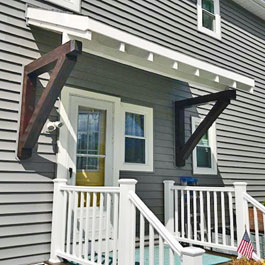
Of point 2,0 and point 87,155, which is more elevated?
point 2,0

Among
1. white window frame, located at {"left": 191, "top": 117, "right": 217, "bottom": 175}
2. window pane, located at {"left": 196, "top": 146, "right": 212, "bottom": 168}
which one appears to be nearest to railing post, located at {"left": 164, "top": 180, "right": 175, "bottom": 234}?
white window frame, located at {"left": 191, "top": 117, "right": 217, "bottom": 175}

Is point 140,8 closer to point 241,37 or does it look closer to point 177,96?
point 177,96

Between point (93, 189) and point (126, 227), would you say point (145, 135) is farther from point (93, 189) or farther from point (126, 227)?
point (126, 227)

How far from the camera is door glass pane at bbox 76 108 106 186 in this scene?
13.0ft

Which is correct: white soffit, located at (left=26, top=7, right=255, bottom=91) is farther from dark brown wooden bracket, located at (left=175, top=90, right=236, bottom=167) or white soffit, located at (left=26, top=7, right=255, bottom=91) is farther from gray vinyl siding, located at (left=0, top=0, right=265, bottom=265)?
gray vinyl siding, located at (left=0, top=0, right=265, bottom=265)

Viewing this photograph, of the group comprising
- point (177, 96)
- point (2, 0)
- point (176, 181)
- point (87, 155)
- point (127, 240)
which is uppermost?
point (2, 0)

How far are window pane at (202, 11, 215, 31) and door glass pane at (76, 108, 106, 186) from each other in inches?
134

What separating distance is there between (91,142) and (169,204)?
158cm

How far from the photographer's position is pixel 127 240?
2.60 m

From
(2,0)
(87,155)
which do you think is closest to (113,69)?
(87,155)

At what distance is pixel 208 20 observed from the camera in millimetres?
6273

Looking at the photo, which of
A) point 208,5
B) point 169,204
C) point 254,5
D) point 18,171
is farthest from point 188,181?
point 254,5

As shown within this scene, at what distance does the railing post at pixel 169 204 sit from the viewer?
180 inches

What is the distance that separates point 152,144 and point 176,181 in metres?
0.78
